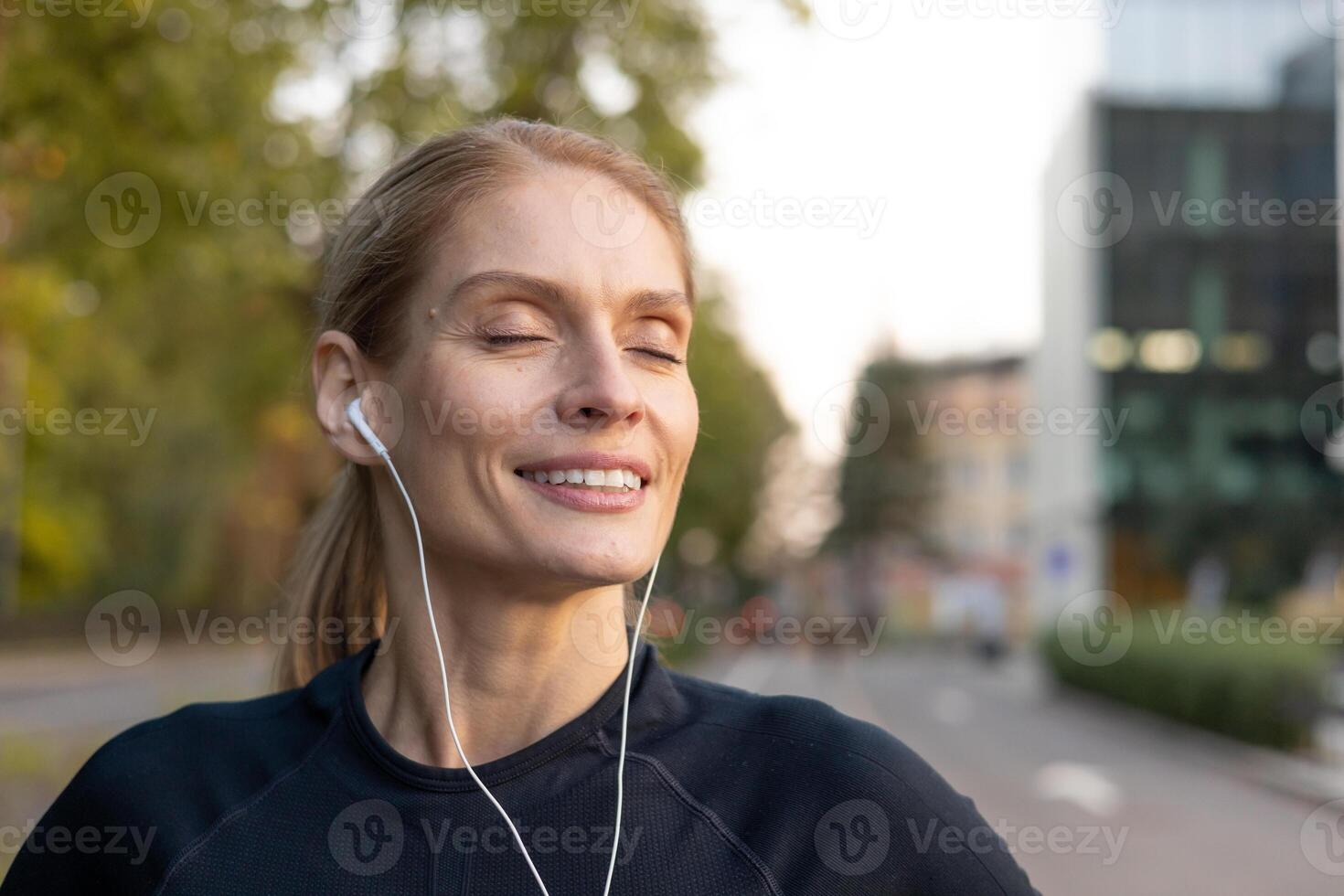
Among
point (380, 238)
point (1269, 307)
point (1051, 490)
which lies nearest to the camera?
point (380, 238)

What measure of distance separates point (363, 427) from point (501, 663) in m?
0.41

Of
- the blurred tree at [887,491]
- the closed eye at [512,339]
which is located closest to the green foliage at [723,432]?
the closed eye at [512,339]

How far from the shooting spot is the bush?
1623 cm

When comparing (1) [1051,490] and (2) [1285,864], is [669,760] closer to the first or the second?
(2) [1285,864]

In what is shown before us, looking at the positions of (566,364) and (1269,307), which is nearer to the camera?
(566,364)

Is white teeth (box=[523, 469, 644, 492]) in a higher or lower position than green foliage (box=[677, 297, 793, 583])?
higher

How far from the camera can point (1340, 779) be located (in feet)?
45.2

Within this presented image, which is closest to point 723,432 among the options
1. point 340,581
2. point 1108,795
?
point 1108,795

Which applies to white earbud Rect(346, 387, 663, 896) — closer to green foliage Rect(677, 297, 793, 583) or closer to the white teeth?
the white teeth

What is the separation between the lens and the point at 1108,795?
509 inches

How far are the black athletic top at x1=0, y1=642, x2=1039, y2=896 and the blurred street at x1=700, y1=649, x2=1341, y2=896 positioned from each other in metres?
0.10

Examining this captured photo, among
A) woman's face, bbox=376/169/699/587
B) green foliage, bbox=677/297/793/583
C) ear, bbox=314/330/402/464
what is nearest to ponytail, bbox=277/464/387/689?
ear, bbox=314/330/402/464

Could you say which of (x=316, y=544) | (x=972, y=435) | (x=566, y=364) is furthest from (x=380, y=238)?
(x=972, y=435)

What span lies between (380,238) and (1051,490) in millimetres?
49738
